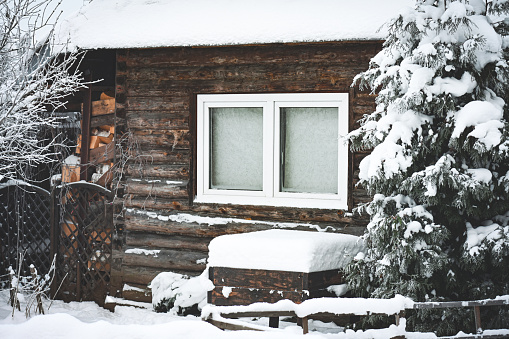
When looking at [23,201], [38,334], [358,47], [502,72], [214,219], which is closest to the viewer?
[38,334]

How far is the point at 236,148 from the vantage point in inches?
348

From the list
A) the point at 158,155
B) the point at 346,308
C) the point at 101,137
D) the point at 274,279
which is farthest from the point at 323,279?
the point at 101,137

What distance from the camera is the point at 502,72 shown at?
6141 mm

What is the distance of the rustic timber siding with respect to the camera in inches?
321

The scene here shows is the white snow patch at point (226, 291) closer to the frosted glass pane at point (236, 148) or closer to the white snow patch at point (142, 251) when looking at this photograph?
the frosted glass pane at point (236, 148)

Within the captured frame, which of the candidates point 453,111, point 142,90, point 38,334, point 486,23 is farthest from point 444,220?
point 142,90

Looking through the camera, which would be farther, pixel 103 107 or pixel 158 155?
pixel 103 107

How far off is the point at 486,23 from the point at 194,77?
3.87 meters

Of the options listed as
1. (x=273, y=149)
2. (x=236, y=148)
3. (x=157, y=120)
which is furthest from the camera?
(x=157, y=120)

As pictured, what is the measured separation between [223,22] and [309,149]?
1893 mm

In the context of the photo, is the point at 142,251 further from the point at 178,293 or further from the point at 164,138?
the point at 164,138

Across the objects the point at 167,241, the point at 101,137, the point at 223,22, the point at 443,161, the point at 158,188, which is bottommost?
the point at 167,241

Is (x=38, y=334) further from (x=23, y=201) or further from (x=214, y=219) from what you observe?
(x=23, y=201)

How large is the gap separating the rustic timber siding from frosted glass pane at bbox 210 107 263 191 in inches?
11.4
